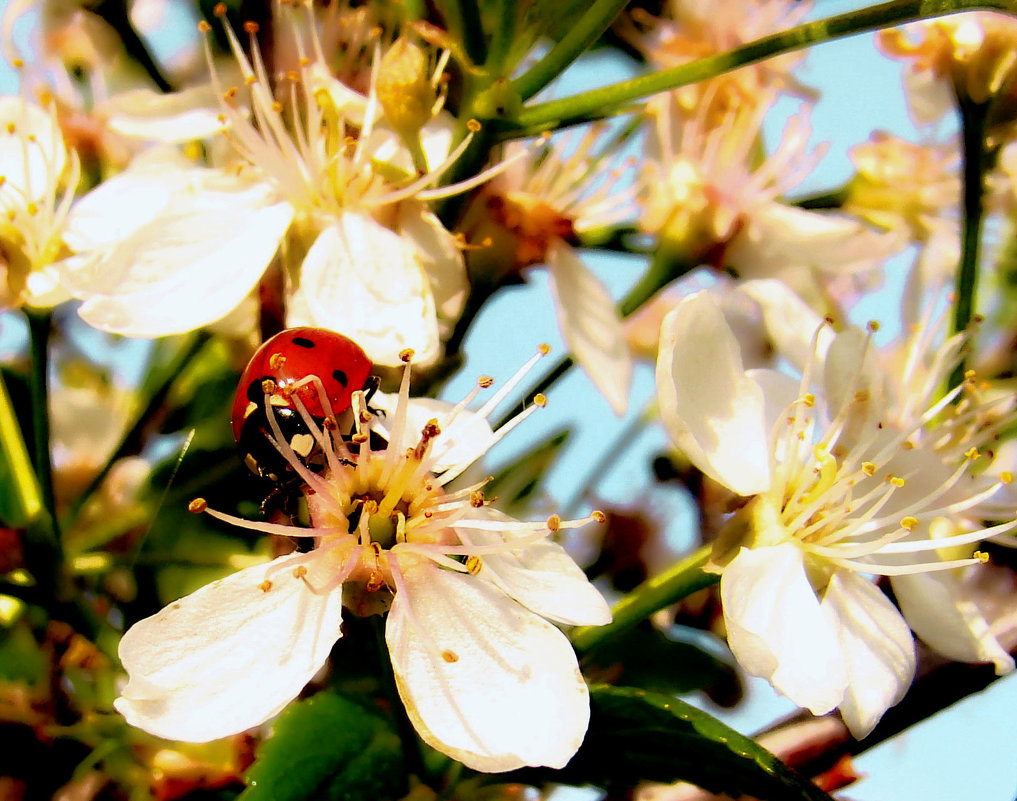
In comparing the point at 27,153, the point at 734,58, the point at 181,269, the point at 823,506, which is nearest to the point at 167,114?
the point at 27,153

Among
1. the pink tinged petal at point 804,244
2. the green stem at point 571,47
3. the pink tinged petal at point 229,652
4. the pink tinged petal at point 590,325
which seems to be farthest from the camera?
the pink tinged petal at point 804,244

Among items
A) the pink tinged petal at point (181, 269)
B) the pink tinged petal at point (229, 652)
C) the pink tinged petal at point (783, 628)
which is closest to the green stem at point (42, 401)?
the pink tinged petal at point (181, 269)

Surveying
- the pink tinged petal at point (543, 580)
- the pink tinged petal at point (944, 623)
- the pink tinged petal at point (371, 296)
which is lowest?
the pink tinged petal at point (944, 623)

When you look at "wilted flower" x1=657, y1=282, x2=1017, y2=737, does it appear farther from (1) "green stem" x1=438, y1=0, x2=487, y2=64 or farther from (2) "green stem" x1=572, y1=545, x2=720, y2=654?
(1) "green stem" x1=438, y1=0, x2=487, y2=64

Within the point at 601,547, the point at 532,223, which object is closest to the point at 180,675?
the point at 532,223

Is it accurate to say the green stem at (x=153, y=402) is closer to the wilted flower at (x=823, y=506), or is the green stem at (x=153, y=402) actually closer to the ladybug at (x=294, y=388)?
the ladybug at (x=294, y=388)

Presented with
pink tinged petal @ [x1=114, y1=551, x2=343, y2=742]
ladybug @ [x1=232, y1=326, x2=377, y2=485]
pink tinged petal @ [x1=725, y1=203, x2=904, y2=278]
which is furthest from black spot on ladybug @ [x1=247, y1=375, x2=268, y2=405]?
pink tinged petal @ [x1=725, y1=203, x2=904, y2=278]

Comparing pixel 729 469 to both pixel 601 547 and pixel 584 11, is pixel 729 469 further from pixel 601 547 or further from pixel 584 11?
pixel 601 547
